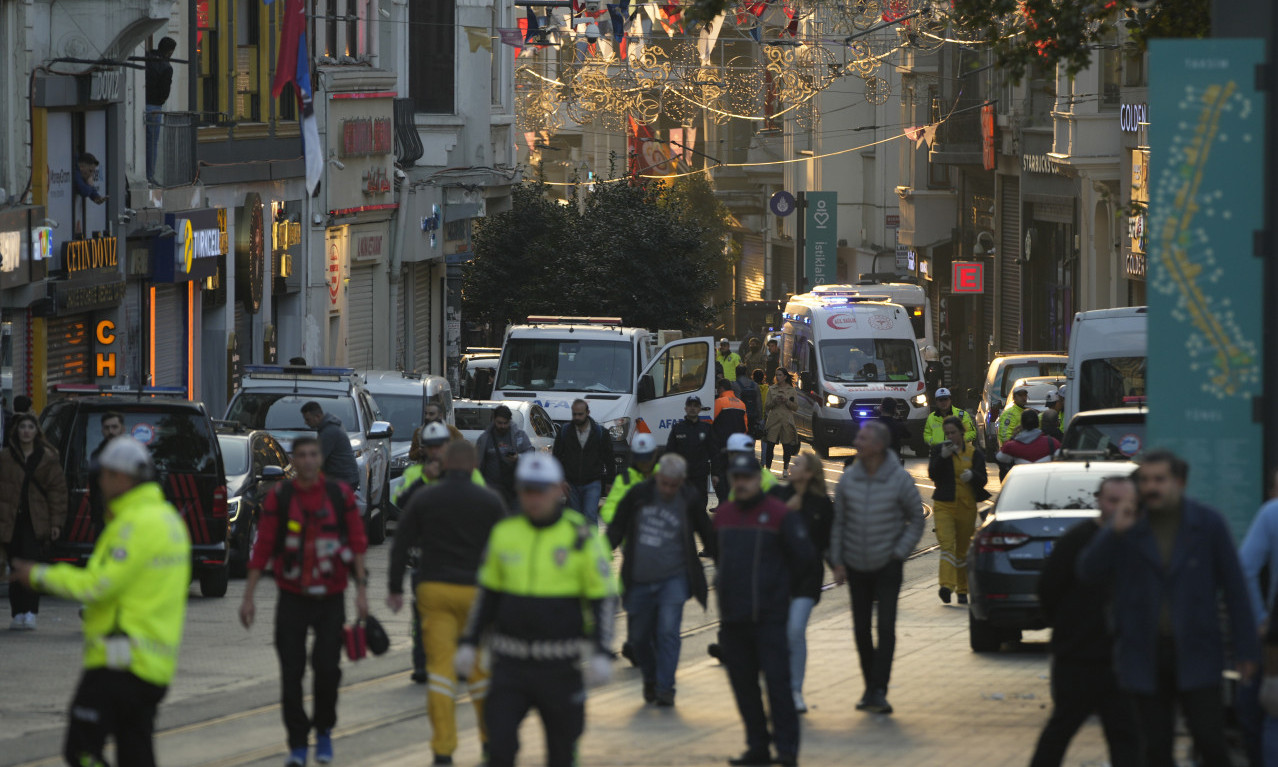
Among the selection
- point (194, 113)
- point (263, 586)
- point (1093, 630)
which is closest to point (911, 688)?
point (1093, 630)

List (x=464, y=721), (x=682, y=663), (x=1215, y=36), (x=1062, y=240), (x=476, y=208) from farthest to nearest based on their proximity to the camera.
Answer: (x=1062, y=240) < (x=476, y=208) < (x=682, y=663) < (x=464, y=721) < (x=1215, y=36)

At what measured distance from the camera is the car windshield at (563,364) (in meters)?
30.4

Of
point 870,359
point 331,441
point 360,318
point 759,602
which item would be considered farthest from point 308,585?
point 360,318

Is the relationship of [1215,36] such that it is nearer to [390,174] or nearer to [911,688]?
[911,688]

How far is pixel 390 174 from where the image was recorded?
41.3 metres

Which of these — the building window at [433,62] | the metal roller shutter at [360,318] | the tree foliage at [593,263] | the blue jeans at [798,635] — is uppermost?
the building window at [433,62]

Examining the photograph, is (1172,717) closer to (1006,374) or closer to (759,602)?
(759,602)

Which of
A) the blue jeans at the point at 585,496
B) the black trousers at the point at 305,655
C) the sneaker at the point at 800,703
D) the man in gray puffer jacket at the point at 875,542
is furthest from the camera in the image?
the blue jeans at the point at 585,496

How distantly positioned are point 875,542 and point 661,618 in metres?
Result: 1.37

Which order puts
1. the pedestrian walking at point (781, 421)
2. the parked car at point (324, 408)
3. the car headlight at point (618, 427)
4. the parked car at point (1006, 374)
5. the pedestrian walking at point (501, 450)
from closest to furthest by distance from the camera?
the pedestrian walking at point (501, 450)
the parked car at point (324, 408)
the car headlight at point (618, 427)
the pedestrian walking at point (781, 421)
the parked car at point (1006, 374)

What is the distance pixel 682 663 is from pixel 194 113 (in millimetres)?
18168

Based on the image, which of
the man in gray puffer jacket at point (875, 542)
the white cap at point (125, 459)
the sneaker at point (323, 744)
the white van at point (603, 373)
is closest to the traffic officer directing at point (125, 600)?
the white cap at point (125, 459)

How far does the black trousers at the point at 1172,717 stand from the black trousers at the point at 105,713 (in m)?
3.77

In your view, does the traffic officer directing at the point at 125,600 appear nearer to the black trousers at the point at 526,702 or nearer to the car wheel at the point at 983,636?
the black trousers at the point at 526,702
